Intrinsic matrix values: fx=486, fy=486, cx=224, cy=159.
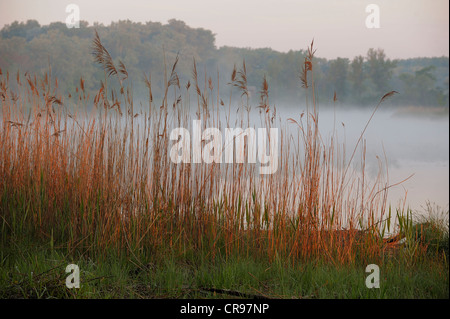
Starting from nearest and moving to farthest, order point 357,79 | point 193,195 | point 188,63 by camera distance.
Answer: point 193,195 → point 188,63 → point 357,79

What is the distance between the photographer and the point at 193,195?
298 cm

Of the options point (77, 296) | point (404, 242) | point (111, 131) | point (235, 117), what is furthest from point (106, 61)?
point (404, 242)

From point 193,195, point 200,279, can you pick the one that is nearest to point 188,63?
point 193,195

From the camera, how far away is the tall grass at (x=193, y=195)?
2.85 meters

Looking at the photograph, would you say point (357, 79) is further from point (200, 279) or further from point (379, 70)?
point (200, 279)

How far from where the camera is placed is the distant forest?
477 cm

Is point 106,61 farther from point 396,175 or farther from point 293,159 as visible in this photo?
point 396,175

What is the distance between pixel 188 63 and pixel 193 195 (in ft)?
7.12

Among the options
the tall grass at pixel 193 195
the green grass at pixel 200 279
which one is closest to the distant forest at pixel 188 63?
the tall grass at pixel 193 195

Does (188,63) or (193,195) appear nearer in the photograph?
(193,195)

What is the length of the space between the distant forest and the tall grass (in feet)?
4.45

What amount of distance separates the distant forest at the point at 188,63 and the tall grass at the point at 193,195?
136cm

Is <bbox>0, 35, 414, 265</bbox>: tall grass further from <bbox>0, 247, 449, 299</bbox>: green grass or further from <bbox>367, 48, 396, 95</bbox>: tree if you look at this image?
<bbox>367, 48, 396, 95</bbox>: tree

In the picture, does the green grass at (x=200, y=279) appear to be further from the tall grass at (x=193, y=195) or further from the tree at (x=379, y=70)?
the tree at (x=379, y=70)
